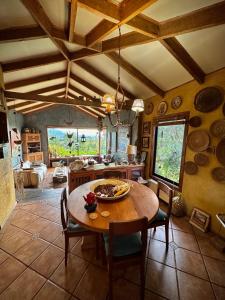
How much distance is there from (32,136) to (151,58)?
647 cm

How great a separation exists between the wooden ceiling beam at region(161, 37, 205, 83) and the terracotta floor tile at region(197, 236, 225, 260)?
263 centimetres

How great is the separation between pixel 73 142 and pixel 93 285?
7.22 metres

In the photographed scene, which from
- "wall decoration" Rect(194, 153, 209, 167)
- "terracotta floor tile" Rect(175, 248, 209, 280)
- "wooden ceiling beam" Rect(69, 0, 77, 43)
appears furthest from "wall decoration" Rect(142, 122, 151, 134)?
"terracotta floor tile" Rect(175, 248, 209, 280)

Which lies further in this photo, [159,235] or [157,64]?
[157,64]

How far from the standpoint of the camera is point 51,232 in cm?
239

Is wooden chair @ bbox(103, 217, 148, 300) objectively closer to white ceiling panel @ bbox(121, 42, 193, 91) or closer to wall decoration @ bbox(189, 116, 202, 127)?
wall decoration @ bbox(189, 116, 202, 127)

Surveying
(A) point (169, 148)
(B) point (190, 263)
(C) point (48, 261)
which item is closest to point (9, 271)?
(C) point (48, 261)

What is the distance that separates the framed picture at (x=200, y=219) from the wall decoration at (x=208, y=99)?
5.91 ft

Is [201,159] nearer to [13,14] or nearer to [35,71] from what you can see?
[13,14]

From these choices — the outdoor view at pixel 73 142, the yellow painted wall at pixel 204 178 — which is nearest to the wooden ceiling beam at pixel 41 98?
the yellow painted wall at pixel 204 178

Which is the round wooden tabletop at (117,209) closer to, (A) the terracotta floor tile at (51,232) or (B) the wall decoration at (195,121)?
(A) the terracotta floor tile at (51,232)

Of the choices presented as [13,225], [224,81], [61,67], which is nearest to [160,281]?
[13,225]

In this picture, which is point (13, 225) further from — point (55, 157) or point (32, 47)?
point (55, 157)

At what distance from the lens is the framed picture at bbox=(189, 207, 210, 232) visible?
2.42 m
